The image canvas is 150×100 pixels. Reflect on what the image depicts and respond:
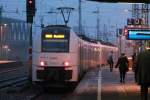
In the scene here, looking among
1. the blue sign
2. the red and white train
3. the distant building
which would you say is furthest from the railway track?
the distant building

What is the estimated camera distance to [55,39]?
30.2 m

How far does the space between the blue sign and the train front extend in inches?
587

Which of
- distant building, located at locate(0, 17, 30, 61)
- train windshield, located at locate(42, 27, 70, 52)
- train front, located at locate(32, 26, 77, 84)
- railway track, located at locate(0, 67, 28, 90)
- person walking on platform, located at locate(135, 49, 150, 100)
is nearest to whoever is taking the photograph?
person walking on platform, located at locate(135, 49, 150, 100)

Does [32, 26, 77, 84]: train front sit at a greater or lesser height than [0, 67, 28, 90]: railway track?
greater

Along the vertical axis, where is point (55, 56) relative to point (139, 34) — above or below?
below

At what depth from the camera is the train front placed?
95.9ft

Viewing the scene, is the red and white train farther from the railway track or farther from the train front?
the railway track

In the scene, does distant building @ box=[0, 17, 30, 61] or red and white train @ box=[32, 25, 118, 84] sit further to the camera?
distant building @ box=[0, 17, 30, 61]

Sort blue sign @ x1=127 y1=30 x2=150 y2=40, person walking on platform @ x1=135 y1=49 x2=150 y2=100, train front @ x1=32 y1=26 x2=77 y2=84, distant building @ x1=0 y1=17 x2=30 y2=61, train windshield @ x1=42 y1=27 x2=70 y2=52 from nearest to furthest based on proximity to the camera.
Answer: person walking on platform @ x1=135 y1=49 x2=150 y2=100
train front @ x1=32 y1=26 x2=77 y2=84
train windshield @ x1=42 y1=27 x2=70 y2=52
blue sign @ x1=127 y1=30 x2=150 y2=40
distant building @ x1=0 y1=17 x2=30 y2=61

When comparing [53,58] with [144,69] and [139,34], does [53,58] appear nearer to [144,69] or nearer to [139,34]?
[144,69]

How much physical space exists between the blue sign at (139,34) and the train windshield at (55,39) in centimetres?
1495

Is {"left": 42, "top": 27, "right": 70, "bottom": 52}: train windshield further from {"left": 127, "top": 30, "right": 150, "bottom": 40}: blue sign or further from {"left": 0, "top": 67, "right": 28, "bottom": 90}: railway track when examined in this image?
{"left": 127, "top": 30, "right": 150, "bottom": 40}: blue sign

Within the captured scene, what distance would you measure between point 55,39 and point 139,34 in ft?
51.4

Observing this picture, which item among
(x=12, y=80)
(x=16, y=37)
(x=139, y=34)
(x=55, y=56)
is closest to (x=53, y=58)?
(x=55, y=56)
